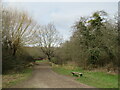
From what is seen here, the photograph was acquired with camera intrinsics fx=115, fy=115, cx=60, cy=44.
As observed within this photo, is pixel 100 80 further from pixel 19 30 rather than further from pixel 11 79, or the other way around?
pixel 19 30

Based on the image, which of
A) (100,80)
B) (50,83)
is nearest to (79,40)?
(100,80)

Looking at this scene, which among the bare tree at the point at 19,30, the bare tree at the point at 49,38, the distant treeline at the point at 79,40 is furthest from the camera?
the bare tree at the point at 49,38

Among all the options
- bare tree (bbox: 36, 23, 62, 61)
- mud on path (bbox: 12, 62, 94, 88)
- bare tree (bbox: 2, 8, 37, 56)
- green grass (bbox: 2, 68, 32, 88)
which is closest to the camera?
mud on path (bbox: 12, 62, 94, 88)

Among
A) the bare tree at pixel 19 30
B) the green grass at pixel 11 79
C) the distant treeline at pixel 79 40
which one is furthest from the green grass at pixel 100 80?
the bare tree at pixel 19 30

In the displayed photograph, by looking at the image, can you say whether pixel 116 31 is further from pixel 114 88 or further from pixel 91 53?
pixel 114 88

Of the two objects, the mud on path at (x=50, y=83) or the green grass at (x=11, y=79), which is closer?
the mud on path at (x=50, y=83)

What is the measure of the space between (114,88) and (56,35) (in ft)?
83.9

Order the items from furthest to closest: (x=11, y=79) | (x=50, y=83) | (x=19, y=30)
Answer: (x=19, y=30) < (x=11, y=79) < (x=50, y=83)

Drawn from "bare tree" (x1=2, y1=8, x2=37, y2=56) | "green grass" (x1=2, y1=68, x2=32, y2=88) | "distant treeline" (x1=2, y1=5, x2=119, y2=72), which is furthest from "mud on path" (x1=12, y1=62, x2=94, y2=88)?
"bare tree" (x1=2, y1=8, x2=37, y2=56)

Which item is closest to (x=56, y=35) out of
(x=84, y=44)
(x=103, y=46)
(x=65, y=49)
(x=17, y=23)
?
(x=65, y=49)

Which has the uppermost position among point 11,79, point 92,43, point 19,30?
point 19,30

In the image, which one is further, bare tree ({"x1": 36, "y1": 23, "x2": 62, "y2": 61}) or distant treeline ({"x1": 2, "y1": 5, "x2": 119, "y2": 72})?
bare tree ({"x1": 36, "y1": 23, "x2": 62, "y2": 61})

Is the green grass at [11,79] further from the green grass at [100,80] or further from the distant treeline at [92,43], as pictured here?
the distant treeline at [92,43]

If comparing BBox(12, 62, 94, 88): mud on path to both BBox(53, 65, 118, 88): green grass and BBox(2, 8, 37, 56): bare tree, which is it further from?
BBox(2, 8, 37, 56): bare tree
